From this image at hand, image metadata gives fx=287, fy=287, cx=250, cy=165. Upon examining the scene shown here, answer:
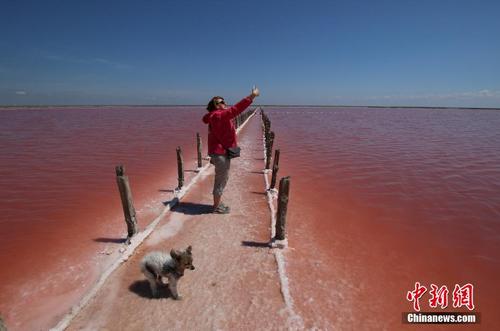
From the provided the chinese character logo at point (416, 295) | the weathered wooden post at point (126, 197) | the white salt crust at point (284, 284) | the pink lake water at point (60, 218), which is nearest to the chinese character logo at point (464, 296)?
the chinese character logo at point (416, 295)

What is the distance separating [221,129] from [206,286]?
2902 mm

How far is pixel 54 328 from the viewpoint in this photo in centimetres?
366

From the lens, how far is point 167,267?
3893 millimetres

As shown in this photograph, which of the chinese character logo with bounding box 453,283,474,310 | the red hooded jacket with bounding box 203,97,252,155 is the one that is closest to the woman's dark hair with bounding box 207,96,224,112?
the red hooded jacket with bounding box 203,97,252,155

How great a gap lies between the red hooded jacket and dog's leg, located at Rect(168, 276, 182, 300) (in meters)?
2.72

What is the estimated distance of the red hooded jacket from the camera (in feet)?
17.9

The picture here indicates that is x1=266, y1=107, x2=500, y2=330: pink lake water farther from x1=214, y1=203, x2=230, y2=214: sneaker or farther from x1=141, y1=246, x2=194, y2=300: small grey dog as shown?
x1=141, y1=246, x2=194, y2=300: small grey dog

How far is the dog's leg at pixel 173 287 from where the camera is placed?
4.00 metres

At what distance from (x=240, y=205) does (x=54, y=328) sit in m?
4.84

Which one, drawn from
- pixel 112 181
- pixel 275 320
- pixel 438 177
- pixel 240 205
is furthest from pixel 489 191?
pixel 112 181

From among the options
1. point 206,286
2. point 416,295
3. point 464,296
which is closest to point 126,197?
point 206,286

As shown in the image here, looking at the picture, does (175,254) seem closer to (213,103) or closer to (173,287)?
(173,287)

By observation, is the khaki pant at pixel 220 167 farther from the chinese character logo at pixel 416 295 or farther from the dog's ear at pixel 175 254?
the chinese character logo at pixel 416 295

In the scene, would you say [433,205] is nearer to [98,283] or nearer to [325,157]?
[325,157]
